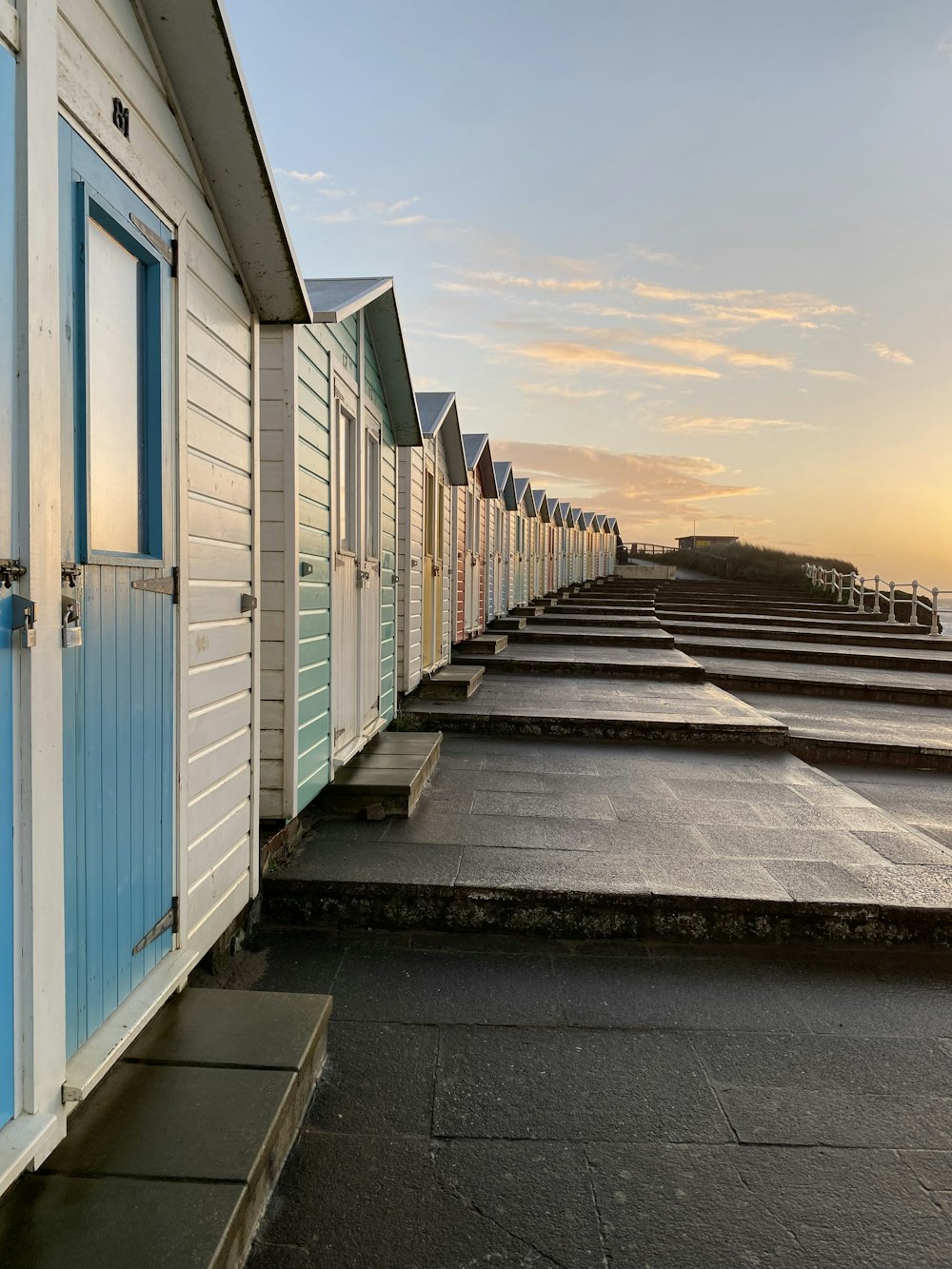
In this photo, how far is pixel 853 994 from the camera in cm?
347

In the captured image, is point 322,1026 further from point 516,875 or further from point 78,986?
point 516,875

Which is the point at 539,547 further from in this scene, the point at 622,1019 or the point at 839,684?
the point at 622,1019

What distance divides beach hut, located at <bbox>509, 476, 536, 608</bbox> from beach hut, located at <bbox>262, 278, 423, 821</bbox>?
14.2 metres

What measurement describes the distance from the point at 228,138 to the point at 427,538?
703 centimetres

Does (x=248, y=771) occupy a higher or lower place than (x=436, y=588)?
lower

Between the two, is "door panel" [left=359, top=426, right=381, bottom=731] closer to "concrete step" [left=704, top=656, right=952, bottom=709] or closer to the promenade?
the promenade

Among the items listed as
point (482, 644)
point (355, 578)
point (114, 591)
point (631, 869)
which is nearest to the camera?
point (114, 591)

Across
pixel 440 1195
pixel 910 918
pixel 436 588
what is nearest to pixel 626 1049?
pixel 440 1195

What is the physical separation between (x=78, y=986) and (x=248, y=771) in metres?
1.57

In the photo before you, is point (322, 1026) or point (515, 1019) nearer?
point (322, 1026)

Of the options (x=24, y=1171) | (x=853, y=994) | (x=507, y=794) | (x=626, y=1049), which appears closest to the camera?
(x=24, y=1171)

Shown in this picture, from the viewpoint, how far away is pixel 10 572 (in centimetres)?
179

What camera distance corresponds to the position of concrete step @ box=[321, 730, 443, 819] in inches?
199

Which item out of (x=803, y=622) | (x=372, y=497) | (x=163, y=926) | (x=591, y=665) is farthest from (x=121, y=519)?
(x=803, y=622)
